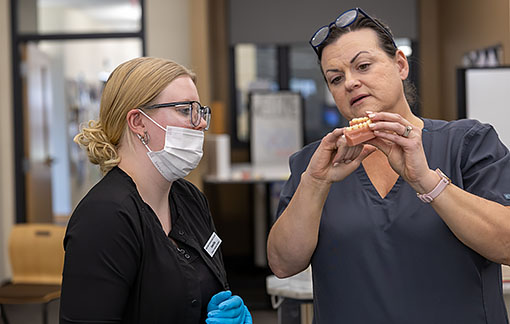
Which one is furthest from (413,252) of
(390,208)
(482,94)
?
(482,94)

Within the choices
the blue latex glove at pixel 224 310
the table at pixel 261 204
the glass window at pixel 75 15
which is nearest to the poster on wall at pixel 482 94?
the blue latex glove at pixel 224 310

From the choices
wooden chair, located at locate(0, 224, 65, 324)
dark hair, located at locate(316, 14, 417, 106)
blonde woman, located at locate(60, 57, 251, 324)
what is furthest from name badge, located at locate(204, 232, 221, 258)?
wooden chair, located at locate(0, 224, 65, 324)

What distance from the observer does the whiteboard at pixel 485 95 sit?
2.98 meters

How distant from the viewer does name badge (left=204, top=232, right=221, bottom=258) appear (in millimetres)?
1689

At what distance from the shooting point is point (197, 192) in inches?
74.3

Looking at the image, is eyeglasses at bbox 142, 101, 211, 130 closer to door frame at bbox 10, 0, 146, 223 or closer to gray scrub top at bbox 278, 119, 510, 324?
gray scrub top at bbox 278, 119, 510, 324

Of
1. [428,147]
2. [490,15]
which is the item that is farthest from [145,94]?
[490,15]

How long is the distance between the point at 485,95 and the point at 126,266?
2143mm

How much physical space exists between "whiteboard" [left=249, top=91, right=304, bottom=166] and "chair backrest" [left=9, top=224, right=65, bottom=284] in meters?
2.81

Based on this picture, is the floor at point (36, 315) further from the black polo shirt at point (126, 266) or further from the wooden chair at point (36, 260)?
the black polo shirt at point (126, 266)

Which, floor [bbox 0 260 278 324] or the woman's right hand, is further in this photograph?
floor [bbox 0 260 278 324]

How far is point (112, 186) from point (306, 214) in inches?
18.5

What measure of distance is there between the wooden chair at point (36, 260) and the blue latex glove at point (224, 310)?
2192mm

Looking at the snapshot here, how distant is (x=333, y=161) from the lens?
59.9 inches
